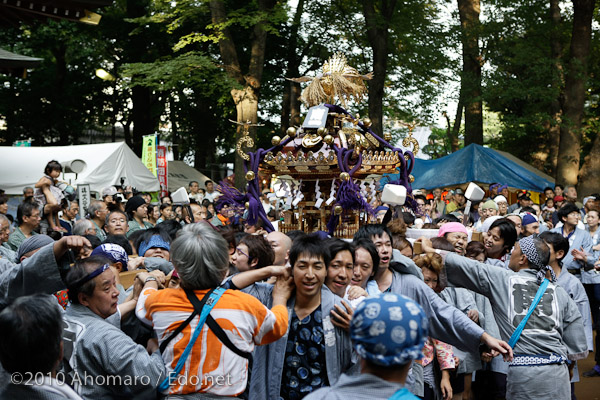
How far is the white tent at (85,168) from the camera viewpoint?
51.2ft

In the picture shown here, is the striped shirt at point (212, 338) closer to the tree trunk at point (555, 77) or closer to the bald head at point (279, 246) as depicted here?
the bald head at point (279, 246)

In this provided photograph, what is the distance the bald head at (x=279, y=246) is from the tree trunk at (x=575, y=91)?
43.8 ft

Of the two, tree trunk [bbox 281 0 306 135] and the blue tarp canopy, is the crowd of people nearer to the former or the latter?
the blue tarp canopy

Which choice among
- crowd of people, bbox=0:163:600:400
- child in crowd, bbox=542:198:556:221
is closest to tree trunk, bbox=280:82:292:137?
child in crowd, bbox=542:198:556:221

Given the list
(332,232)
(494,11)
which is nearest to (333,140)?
(332,232)

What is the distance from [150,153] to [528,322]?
642 inches

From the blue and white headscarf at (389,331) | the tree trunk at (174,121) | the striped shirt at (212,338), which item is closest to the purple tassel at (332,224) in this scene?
the striped shirt at (212,338)

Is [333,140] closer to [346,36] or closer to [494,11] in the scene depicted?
[494,11]

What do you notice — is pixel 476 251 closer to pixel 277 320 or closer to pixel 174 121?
pixel 277 320

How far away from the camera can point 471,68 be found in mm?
18406

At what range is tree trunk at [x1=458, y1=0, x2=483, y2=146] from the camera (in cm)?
1716

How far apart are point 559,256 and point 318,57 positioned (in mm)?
20701

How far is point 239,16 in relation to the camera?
17.1m

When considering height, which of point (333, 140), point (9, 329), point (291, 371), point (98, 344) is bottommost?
point (291, 371)
